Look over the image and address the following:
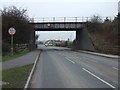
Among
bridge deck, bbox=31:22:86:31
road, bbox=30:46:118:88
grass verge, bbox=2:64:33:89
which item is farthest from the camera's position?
bridge deck, bbox=31:22:86:31

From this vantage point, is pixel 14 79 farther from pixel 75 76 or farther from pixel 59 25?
pixel 59 25

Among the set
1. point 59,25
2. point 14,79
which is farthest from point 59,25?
point 14,79

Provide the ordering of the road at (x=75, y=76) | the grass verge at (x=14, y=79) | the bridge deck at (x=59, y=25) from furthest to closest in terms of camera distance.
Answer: the bridge deck at (x=59, y=25)
the road at (x=75, y=76)
the grass verge at (x=14, y=79)

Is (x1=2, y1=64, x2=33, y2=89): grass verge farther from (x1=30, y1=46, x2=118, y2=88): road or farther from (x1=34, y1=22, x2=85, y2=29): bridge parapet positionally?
(x1=34, y1=22, x2=85, y2=29): bridge parapet

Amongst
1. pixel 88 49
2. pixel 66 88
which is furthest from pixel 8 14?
pixel 66 88

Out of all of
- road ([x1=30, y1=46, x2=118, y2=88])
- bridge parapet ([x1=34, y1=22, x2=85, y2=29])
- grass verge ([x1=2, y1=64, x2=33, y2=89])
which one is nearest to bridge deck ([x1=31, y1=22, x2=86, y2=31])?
bridge parapet ([x1=34, y1=22, x2=85, y2=29])

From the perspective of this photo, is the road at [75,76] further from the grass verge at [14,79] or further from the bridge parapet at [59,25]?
the bridge parapet at [59,25]

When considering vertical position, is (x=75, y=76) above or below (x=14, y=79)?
below

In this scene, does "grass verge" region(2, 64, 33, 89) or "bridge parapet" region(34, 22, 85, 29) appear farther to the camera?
"bridge parapet" region(34, 22, 85, 29)

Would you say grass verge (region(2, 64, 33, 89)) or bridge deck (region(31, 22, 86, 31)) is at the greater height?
bridge deck (region(31, 22, 86, 31))

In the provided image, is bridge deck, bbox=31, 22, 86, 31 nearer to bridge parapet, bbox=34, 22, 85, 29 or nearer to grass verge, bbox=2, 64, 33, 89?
bridge parapet, bbox=34, 22, 85, 29

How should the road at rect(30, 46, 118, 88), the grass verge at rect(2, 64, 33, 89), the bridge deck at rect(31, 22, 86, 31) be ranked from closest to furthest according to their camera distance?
the grass verge at rect(2, 64, 33, 89) < the road at rect(30, 46, 118, 88) < the bridge deck at rect(31, 22, 86, 31)

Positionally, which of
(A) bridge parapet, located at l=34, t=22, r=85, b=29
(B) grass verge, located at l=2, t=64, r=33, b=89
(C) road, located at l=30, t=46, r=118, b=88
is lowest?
(C) road, located at l=30, t=46, r=118, b=88

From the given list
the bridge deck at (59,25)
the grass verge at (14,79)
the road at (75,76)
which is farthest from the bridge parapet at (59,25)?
the grass verge at (14,79)
